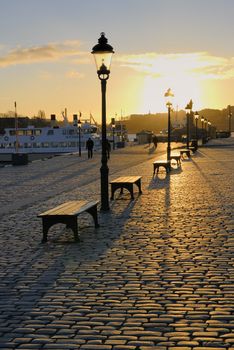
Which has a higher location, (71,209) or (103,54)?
(103,54)

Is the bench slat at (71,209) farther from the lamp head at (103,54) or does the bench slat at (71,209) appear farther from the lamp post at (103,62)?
the lamp head at (103,54)

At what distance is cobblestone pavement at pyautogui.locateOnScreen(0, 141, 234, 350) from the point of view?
4.77 metres

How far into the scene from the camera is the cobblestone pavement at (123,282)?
477 cm

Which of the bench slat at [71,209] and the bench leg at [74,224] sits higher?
the bench slat at [71,209]

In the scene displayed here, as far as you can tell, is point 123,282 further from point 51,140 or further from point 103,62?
point 51,140

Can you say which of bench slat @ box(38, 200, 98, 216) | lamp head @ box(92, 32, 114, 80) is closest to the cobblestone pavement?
bench slat @ box(38, 200, 98, 216)

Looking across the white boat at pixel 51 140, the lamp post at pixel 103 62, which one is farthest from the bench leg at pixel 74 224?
the white boat at pixel 51 140

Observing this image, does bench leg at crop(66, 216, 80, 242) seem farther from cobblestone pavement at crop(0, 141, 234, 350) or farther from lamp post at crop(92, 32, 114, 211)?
lamp post at crop(92, 32, 114, 211)

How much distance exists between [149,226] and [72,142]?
74.0 meters

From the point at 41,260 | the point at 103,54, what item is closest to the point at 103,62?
the point at 103,54

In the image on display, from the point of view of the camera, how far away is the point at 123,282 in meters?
6.43

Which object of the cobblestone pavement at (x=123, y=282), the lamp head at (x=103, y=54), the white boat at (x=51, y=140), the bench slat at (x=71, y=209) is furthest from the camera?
the white boat at (x=51, y=140)

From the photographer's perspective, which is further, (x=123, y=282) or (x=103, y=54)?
(x=103, y=54)

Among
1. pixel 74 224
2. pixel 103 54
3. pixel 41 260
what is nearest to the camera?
pixel 41 260
